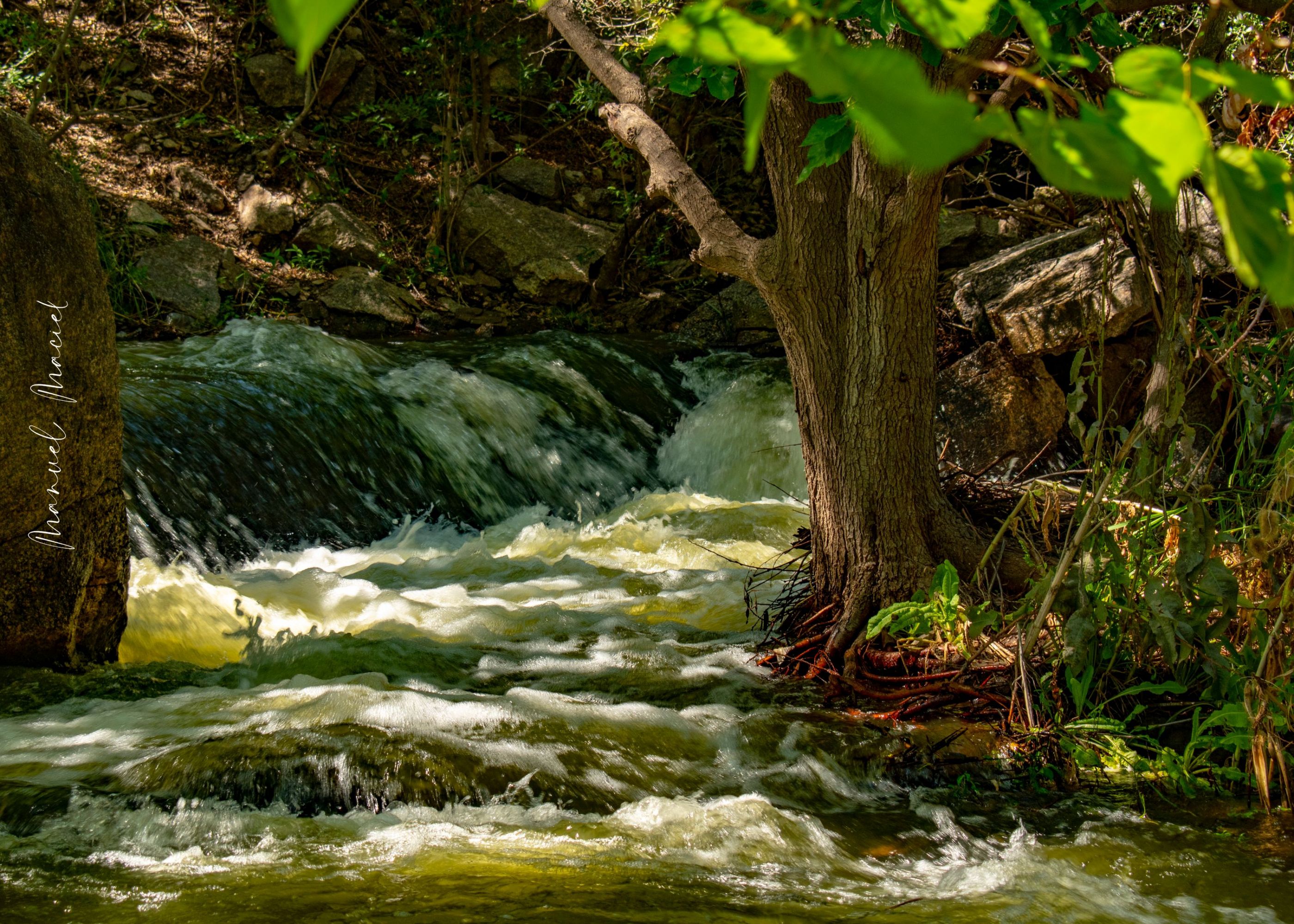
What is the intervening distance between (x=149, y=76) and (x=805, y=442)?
443 inches

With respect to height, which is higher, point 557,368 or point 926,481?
point 557,368

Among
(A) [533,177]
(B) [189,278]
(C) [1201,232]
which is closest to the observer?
(C) [1201,232]

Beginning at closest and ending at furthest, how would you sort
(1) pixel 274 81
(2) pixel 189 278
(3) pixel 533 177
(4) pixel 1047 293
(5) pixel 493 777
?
(5) pixel 493 777
(4) pixel 1047 293
(2) pixel 189 278
(1) pixel 274 81
(3) pixel 533 177

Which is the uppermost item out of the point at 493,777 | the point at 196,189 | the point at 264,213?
the point at 196,189

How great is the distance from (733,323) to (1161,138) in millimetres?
10569

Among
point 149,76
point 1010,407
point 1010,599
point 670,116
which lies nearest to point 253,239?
point 149,76

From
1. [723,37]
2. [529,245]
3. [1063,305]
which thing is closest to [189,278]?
[529,245]

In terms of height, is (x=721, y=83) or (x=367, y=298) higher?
(x=367, y=298)

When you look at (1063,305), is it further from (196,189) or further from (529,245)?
(196,189)

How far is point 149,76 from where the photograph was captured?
12094mm

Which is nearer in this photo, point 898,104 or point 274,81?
point 898,104

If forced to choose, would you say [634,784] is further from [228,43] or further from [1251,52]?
[228,43]

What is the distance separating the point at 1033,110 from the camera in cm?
76
